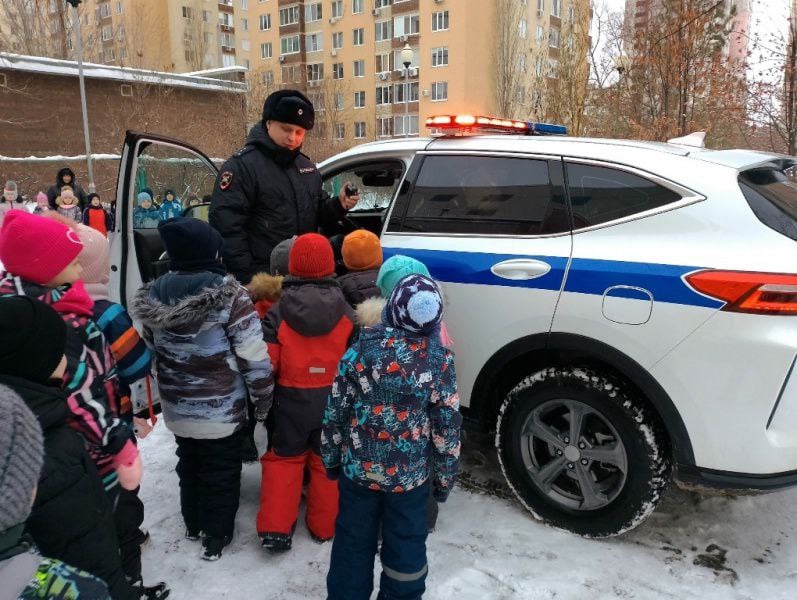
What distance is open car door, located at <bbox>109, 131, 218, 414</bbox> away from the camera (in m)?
3.28

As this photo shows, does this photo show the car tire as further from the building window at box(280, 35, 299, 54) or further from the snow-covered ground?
the building window at box(280, 35, 299, 54)

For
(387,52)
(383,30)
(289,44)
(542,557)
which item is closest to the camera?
(542,557)

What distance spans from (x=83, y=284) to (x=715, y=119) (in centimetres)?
873

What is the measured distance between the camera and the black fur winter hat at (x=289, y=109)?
337 cm

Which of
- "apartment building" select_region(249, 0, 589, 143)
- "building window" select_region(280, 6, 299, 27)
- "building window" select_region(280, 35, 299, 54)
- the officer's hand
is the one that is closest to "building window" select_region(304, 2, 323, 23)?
"apartment building" select_region(249, 0, 589, 143)

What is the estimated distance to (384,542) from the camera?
2.20 metres

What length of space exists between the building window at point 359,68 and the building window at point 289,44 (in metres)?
6.09

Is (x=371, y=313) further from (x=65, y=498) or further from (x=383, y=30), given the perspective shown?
(x=383, y=30)

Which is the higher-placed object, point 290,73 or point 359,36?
point 359,36

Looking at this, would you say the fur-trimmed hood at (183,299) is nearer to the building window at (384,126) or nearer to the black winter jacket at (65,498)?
the black winter jacket at (65,498)

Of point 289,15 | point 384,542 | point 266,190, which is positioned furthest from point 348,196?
point 289,15

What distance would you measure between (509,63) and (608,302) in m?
28.7

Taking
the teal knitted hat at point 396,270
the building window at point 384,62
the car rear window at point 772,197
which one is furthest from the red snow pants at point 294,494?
the building window at point 384,62

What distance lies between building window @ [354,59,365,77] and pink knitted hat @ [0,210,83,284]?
44523mm
